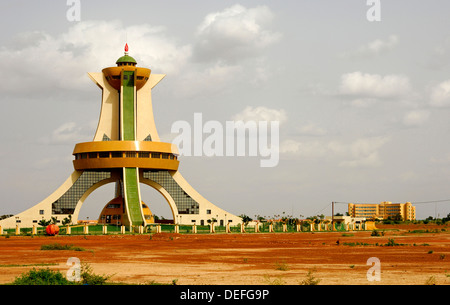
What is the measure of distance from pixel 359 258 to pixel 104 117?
70144 millimetres

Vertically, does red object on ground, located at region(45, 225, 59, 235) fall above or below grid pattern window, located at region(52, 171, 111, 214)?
below

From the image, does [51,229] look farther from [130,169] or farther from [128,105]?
[128,105]

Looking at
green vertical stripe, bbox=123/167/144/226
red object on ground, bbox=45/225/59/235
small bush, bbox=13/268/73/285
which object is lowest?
red object on ground, bbox=45/225/59/235

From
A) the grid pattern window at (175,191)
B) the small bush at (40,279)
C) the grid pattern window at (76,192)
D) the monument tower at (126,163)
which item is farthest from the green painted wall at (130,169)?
the small bush at (40,279)

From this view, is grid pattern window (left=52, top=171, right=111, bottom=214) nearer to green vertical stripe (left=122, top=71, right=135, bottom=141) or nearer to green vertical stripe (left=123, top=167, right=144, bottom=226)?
green vertical stripe (left=123, top=167, right=144, bottom=226)

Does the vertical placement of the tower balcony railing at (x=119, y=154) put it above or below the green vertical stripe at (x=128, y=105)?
below

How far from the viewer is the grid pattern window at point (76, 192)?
95062 mm

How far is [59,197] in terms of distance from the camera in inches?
3750

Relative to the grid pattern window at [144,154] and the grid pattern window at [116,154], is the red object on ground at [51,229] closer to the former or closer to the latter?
the grid pattern window at [116,154]

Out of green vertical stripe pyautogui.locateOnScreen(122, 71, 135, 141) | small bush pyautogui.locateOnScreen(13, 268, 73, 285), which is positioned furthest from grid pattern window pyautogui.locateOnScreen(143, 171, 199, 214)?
small bush pyautogui.locateOnScreen(13, 268, 73, 285)

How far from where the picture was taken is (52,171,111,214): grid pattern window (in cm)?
9506

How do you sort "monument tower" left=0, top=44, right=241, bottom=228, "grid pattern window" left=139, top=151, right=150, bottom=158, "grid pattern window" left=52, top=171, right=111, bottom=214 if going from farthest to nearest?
"grid pattern window" left=52, top=171, right=111, bottom=214 < "grid pattern window" left=139, top=151, right=150, bottom=158 < "monument tower" left=0, top=44, right=241, bottom=228

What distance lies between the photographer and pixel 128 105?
9669 centimetres
